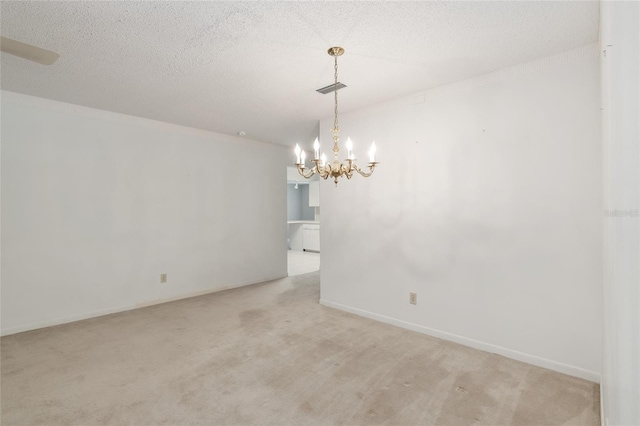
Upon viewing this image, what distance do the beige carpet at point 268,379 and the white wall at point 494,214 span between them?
0.29 metres

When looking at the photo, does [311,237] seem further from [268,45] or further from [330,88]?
[268,45]

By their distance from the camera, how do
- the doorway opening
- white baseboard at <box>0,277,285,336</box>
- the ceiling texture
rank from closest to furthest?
the ceiling texture → white baseboard at <box>0,277,285,336</box> → the doorway opening

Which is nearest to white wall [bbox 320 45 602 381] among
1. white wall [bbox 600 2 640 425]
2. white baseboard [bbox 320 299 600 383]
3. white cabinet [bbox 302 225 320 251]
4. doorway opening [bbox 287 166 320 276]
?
white baseboard [bbox 320 299 600 383]

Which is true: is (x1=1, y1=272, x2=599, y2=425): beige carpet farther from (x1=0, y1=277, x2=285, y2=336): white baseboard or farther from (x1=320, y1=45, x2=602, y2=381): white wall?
(x1=320, y1=45, x2=602, y2=381): white wall

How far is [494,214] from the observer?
2.80m

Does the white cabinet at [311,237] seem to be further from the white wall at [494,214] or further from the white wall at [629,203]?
the white wall at [629,203]

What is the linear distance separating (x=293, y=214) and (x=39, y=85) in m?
8.77

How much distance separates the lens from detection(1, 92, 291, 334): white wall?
3.34 meters

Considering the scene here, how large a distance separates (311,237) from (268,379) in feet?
22.5

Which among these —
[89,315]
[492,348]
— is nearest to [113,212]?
[89,315]

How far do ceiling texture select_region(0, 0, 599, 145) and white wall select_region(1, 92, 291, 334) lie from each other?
55 centimetres

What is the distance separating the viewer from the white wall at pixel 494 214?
7.87 feet

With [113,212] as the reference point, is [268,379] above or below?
below

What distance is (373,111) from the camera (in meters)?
3.69
